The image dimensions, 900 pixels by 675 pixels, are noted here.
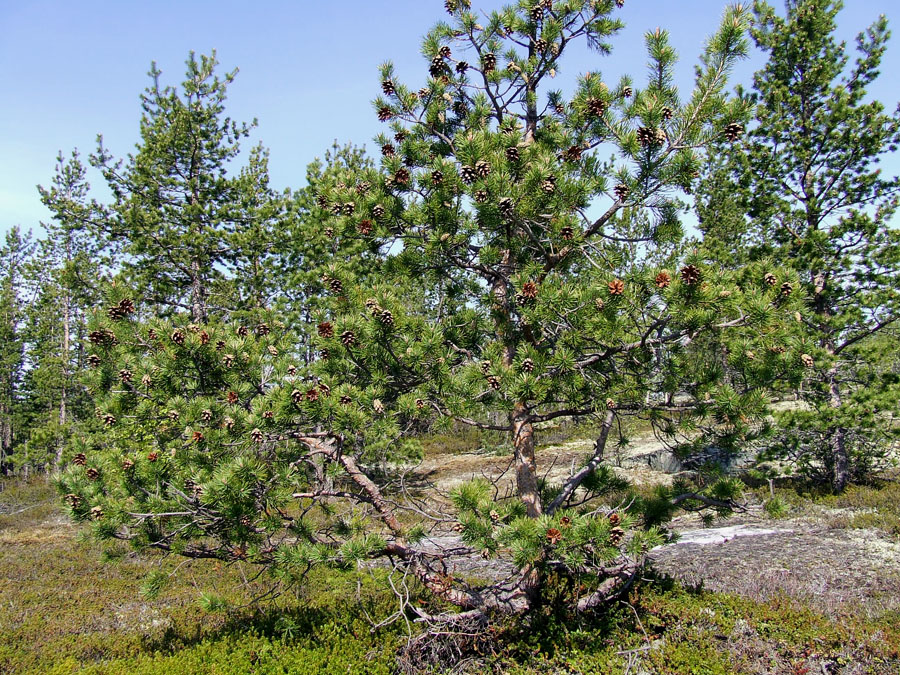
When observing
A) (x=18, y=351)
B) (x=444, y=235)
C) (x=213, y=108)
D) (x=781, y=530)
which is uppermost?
(x=213, y=108)

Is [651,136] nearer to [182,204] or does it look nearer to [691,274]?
[691,274]

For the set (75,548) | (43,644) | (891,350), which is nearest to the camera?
(43,644)

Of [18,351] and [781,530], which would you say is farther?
[18,351]

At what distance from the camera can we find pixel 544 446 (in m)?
24.2

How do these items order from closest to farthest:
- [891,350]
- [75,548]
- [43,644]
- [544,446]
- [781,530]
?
[43,644]
[781,530]
[891,350]
[75,548]
[544,446]

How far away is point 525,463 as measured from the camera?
5133mm

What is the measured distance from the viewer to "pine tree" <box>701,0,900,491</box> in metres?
10.9

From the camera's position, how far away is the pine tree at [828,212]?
10.9 metres

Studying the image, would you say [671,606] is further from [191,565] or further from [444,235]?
[191,565]

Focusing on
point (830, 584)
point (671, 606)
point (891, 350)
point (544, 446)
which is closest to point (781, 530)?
point (830, 584)

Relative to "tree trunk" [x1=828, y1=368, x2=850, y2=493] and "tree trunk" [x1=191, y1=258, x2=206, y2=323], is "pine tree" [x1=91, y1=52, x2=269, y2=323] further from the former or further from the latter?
"tree trunk" [x1=828, y1=368, x2=850, y2=493]

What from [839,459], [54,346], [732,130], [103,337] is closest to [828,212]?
[839,459]

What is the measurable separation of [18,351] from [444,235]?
3861 centimetres

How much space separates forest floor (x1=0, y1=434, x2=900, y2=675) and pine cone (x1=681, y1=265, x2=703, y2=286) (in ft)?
7.07
